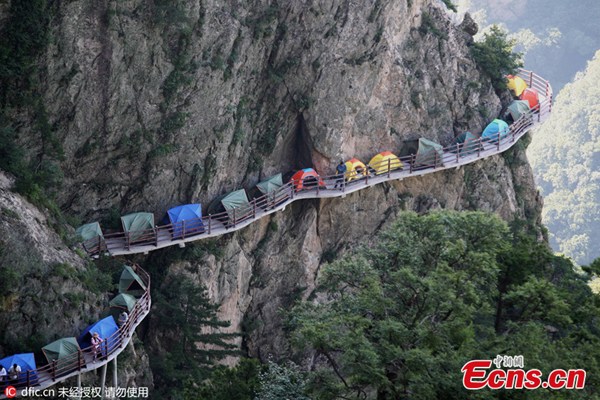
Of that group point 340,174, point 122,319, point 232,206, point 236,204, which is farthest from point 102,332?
point 340,174

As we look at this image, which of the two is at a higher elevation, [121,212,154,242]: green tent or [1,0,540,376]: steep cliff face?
[1,0,540,376]: steep cliff face

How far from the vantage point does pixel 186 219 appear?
48375 millimetres

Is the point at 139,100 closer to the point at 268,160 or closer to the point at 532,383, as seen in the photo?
the point at 268,160

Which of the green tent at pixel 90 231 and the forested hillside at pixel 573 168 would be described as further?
the forested hillside at pixel 573 168

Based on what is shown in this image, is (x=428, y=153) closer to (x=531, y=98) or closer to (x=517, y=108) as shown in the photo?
(x=517, y=108)

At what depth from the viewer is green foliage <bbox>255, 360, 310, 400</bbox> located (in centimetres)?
3462

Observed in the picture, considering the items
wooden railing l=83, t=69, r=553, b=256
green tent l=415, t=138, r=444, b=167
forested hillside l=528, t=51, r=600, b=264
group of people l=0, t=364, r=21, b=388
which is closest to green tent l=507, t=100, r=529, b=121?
wooden railing l=83, t=69, r=553, b=256

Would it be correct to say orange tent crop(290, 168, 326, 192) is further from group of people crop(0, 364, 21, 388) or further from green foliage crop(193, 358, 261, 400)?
group of people crop(0, 364, 21, 388)

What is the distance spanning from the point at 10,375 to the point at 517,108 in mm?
39365

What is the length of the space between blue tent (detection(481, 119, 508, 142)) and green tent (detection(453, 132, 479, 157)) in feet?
2.61

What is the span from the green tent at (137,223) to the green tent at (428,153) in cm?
1811

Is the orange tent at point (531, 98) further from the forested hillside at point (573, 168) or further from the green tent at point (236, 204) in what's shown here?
the forested hillside at point (573, 168)

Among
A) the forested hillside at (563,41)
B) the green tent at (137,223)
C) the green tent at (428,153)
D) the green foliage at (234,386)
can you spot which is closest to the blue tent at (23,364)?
the green foliage at (234,386)

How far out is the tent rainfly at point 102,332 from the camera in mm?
38906
